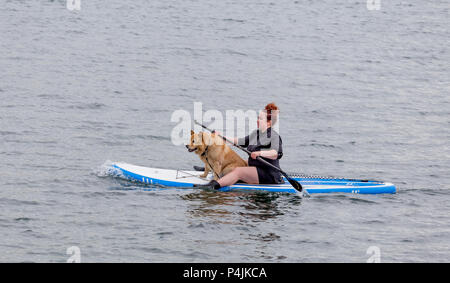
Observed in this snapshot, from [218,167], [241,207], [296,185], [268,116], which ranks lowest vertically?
[241,207]

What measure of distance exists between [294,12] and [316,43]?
18.2 ft

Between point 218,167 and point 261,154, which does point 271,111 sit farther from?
point 218,167

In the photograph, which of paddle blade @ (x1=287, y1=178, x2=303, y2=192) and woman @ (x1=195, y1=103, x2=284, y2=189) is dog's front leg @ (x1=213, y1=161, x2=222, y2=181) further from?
paddle blade @ (x1=287, y1=178, x2=303, y2=192)

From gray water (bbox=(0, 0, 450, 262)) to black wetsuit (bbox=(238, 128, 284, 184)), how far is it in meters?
0.49

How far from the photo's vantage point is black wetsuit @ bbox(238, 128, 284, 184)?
15078 millimetres

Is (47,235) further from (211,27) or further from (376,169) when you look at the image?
(211,27)

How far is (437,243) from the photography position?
13367 millimetres

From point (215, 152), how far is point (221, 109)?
29.9 feet

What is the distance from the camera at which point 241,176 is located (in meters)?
15.4

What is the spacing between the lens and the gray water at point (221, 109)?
13.1 meters

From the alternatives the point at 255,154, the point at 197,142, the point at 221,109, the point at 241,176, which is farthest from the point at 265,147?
the point at 221,109
